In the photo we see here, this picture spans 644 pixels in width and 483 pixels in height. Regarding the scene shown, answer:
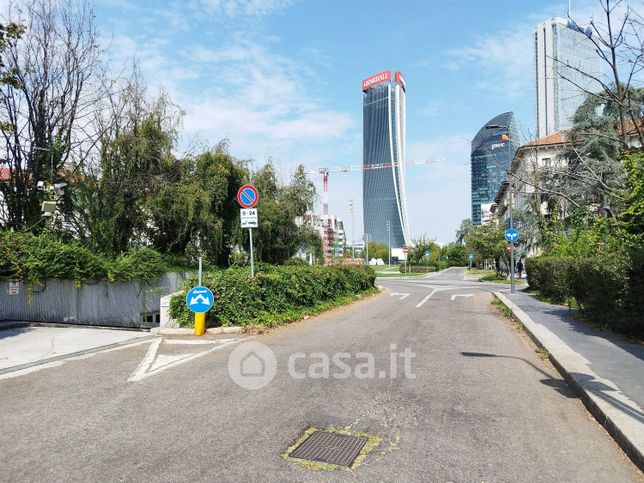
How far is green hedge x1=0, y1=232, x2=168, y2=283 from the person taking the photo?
40.6ft

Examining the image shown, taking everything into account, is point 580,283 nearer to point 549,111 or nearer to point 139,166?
point 549,111

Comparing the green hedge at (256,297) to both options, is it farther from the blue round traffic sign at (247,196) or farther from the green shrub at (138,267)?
the blue round traffic sign at (247,196)

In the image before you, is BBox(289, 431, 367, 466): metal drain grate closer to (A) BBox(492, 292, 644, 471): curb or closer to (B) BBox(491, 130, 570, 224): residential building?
(A) BBox(492, 292, 644, 471): curb

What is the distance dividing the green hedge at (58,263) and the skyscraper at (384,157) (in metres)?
129

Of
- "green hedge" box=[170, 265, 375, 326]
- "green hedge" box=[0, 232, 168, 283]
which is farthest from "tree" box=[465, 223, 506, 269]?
"green hedge" box=[0, 232, 168, 283]

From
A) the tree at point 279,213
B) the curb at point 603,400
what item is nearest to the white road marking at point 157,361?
the curb at point 603,400

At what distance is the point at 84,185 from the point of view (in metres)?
15.4

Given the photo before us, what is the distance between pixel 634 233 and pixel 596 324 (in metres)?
2.45

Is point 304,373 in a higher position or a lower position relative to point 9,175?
lower

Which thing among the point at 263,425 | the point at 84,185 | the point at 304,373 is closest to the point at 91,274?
the point at 84,185

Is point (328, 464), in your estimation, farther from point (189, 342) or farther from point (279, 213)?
point (279, 213)

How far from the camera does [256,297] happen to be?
11633 millimetres

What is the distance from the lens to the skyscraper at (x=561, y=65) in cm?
934

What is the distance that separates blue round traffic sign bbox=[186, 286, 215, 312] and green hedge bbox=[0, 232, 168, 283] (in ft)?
10.0
